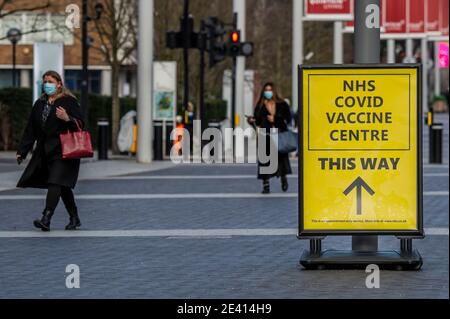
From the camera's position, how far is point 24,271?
37.3 feet

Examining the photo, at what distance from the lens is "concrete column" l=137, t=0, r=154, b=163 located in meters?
30.8

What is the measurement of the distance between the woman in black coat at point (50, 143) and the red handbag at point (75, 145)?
11cm

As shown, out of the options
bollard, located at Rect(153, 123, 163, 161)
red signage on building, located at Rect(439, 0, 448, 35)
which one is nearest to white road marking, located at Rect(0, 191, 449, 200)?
bollard, located at Rect(153, 123, 163, 161)

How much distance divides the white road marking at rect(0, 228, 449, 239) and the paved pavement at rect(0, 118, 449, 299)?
0.01 m

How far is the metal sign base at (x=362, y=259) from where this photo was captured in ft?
37.6

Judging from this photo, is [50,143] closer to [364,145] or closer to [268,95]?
[364,145]

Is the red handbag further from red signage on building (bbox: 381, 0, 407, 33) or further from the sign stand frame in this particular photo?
red signage on building (bbox: 381, 0, 407, 33)

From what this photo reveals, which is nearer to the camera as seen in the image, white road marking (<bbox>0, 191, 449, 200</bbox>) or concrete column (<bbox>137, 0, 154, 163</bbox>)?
white road marking (<bbox>0, 191, 449, 200</bbox>)

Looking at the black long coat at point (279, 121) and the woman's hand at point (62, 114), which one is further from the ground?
the woman's hand at point (62, 114)


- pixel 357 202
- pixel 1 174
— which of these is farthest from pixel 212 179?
pixel 357 202

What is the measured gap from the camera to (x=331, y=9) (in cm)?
4362

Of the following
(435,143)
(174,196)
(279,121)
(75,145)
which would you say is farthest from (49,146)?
(435,143)
